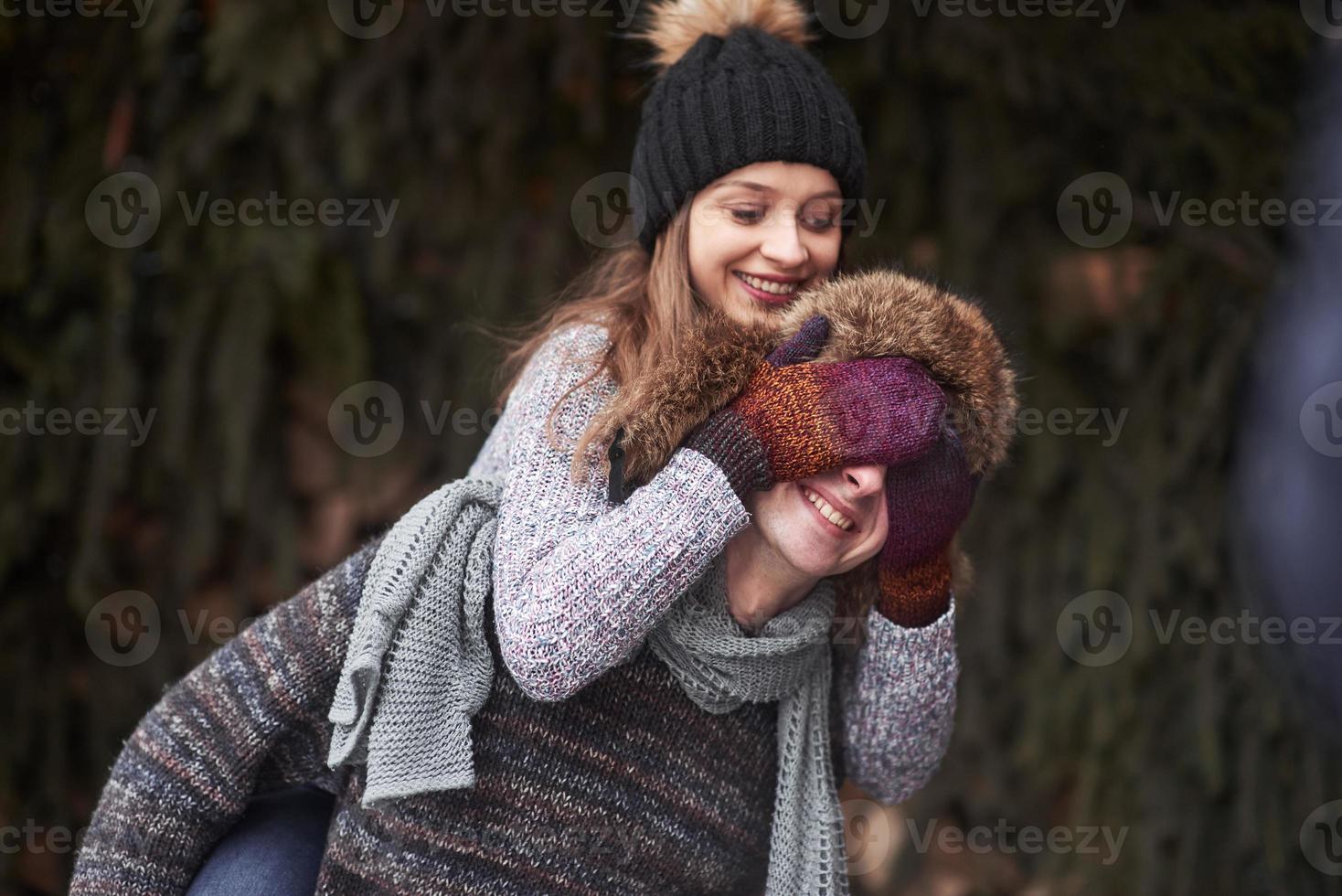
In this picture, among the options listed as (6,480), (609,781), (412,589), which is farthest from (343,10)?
(609,781)

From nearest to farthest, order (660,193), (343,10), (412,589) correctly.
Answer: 1. (412,589)
2. (660,193)
3. (343,10)

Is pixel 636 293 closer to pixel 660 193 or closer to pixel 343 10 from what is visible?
pixel 660 193

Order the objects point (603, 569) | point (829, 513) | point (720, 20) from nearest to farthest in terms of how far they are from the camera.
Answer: point (603, 569), point (829, 513), point (720, 20)

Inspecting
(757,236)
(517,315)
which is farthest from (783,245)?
(517,315)

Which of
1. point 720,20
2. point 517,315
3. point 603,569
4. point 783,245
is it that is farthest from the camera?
point 517,315

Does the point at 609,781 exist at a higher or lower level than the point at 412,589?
lower

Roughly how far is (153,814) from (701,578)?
1.71ft

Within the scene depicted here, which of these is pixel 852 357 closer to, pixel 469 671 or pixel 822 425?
pixel 822 425

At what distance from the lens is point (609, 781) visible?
1087 mm

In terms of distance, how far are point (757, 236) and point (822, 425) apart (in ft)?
0.88

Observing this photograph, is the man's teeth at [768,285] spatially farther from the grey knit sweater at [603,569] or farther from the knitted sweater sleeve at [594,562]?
the knitted sweater sleeve at [594,562]

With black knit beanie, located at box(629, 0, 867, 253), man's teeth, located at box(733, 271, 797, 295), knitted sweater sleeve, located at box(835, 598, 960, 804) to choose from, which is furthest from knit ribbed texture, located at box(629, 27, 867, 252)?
knitted sweater sleeve, located at box(835, 598, 960, 804)

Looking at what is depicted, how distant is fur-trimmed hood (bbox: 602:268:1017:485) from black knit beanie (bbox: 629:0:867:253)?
0.18 meters

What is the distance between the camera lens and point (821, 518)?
3.46 ft
